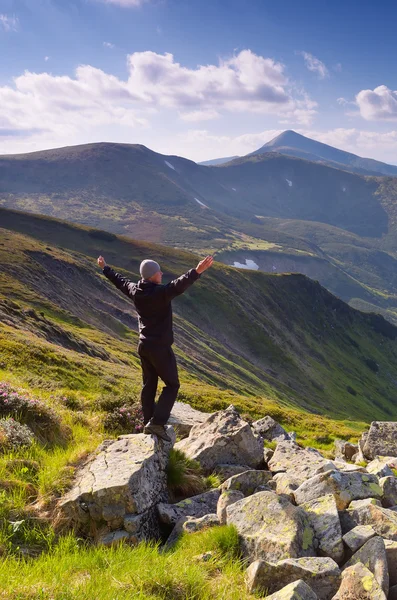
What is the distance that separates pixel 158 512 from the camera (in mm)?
7836

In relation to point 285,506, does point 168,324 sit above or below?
above

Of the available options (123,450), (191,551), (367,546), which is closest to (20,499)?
(123,450)

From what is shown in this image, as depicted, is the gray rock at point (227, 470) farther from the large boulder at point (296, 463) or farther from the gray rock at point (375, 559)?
the gray rock at point (375, 559)

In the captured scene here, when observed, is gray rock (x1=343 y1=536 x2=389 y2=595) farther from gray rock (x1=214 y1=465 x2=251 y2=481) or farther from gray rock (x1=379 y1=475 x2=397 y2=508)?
gray rock (x1=214 y1=465 x2=251 y2=481)

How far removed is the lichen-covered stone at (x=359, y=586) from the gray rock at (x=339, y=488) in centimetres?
229

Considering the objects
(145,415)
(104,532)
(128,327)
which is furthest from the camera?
(128,327)

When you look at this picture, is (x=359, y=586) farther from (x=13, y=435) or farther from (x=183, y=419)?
(x=183, y=419)

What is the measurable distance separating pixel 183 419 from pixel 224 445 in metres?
5.02

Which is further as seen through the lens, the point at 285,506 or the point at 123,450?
the point at 123,450

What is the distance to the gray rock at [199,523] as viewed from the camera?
23.7ft

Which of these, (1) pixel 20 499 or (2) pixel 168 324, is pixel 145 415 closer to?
(2) pixel 168 324

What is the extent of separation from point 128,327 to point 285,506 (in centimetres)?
7338

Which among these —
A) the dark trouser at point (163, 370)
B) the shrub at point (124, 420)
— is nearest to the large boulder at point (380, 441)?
the shrub at point (124, 420)

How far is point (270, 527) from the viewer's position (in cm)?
685
